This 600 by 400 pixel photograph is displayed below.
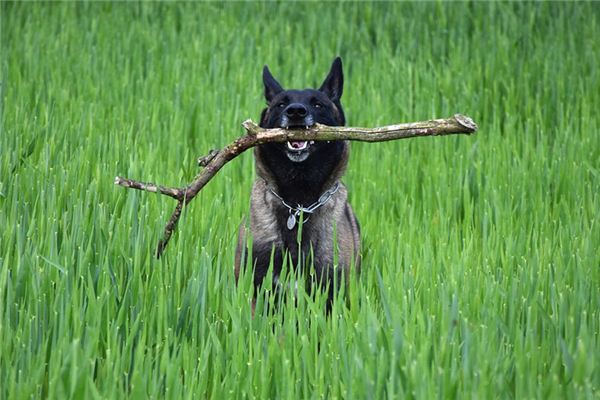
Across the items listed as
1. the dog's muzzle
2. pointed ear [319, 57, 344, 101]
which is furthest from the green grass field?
pointed ear [319, 57, 344, 101]

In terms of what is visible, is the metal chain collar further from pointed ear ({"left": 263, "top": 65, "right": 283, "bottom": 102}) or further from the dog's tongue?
pointed ear ({"left": 263, "top": 65, "right": 283, "bottom": 102})

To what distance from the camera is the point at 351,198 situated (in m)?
6.11

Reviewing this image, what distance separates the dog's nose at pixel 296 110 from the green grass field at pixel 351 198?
0.66 meters

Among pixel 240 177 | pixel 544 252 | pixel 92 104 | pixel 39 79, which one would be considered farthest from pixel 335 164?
A: pixel 39 79

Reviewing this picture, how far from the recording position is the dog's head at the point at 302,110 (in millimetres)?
4645

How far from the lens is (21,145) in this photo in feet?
19.8

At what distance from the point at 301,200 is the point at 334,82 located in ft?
2.57

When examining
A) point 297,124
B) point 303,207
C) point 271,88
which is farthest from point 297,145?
point 271,88

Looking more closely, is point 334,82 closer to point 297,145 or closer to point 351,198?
point 297,145

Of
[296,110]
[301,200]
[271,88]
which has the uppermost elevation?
[271,88]

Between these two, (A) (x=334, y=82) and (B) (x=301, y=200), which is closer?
(B) (x=301, y=200)

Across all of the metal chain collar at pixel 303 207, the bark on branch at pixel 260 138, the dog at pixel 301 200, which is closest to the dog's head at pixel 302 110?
the dog at pixel 301 200

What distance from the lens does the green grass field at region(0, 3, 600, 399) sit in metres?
3.32

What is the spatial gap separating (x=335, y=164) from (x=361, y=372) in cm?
199
